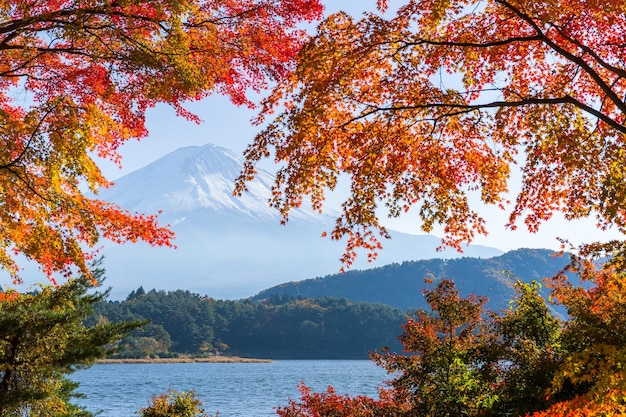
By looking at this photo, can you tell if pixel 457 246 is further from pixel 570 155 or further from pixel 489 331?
pixel 489 331

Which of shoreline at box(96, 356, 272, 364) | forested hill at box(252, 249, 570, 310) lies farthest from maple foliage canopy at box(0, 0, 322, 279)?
forested hill at box(252, 249, 570, 310)

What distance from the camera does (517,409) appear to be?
906cm

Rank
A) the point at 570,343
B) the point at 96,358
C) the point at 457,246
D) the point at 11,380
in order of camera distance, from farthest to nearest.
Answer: the point at 96,358 → the point at 11,380 → the point at 570,343 → the point at 457,246

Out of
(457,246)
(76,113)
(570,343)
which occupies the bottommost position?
(570,343)

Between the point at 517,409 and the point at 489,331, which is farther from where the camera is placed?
the point at 489,331

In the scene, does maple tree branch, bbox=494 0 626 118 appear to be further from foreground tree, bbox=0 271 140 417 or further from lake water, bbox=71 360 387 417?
lake water, bbox=71 360 387 417

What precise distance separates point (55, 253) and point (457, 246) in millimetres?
5089

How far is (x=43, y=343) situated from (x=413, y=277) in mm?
170273

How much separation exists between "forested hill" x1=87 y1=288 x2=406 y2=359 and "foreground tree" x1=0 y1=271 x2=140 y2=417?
289 ft

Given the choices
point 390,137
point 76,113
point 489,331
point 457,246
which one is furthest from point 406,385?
point 76,113

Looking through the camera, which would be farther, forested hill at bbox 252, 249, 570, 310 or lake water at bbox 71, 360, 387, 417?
forested hill at bbox 252, 249, 570, 310

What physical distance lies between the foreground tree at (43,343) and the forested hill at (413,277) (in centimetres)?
15125

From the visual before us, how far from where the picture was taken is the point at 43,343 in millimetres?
11742

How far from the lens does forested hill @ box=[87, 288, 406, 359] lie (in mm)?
102000
